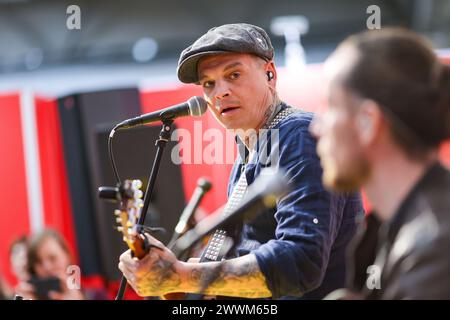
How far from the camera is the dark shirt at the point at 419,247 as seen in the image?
1.48m

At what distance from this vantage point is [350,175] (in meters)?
1.68

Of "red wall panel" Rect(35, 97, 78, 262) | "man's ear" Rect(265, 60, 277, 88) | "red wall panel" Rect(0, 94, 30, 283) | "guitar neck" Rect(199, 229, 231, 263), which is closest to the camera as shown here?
"guitar neck" Rect(199, 229, 231, 263)

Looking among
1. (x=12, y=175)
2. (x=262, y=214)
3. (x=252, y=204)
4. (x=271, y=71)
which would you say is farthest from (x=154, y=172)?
(x=12, y=175)

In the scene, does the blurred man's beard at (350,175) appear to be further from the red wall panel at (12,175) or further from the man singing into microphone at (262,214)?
the red wall panel at (12,175)

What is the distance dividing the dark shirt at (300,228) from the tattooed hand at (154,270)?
0.80 ft

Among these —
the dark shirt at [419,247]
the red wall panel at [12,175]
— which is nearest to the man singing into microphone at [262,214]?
the dark shirt at [419,247]

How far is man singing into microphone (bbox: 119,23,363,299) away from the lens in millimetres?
2176

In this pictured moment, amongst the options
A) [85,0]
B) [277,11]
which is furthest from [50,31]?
[277,11]

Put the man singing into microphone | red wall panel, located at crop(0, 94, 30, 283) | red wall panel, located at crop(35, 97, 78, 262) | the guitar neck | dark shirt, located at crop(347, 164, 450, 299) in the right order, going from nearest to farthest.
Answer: dark shirt, located at crop(347, 164, 450, 299) → the man singing into microphone → the guitar neck → red wall panel, located at crop(35, 97, 78, 262) → red wall panel, located at crop(0, 94, 30, 283)

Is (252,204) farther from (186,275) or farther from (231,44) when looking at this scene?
(231,44)

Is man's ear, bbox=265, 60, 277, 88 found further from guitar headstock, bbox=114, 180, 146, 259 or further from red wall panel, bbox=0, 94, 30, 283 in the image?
red wall panel, bbox=0, 94, 30, 283

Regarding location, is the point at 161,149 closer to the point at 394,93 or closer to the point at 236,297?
the point at 236,297

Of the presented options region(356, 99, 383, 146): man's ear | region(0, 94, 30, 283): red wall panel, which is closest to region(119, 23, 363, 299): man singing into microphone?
region(356, 99, 383, 146): man's ear

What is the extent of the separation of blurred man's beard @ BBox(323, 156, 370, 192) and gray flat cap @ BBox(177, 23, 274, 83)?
34.0 inches
